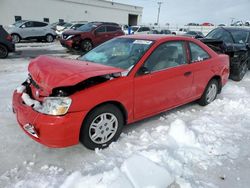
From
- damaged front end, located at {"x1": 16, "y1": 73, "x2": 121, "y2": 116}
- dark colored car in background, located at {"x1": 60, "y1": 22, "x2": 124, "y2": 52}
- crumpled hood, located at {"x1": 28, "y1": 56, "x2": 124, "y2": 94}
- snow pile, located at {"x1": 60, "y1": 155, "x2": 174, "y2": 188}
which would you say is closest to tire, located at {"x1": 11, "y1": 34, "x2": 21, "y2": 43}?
dark colored car in background, located at {"x1": 60, "y1": 22, "x2": 124, "y2": 52}

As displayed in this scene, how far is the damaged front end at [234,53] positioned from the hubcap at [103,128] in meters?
5.33

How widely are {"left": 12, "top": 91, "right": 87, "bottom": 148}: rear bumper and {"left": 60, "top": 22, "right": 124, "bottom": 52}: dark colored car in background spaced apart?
417 inches

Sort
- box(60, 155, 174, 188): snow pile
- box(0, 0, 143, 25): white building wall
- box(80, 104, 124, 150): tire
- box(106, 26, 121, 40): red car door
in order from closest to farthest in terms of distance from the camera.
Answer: box(60, 155, 174, 188): snow pile < box(80, 104, 124, 150): tire < box(106, 26, 121, 40): red car door < box(0, 0, 143, 25): white building wall

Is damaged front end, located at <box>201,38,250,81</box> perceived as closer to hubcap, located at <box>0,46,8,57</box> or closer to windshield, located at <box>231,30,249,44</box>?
windshield, located at <box>231,30,249,44</box>

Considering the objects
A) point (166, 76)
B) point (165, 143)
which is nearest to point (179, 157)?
point (165, 143)

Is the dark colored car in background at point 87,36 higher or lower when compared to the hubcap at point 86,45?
higher

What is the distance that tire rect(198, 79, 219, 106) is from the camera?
493 centimetres

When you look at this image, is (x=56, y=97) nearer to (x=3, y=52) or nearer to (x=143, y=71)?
(x=143, y=71)

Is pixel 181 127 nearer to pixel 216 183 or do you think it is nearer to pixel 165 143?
pixel 165 143

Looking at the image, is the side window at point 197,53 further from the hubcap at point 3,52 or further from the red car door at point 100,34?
the red car door at point 100,34

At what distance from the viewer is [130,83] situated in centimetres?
328

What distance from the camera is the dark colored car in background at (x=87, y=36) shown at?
12.9 meters

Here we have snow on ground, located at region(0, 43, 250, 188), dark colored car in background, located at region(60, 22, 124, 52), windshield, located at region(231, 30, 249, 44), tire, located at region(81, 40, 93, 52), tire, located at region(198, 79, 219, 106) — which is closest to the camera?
snow on ground, located at region(0, 43, 250, 188)

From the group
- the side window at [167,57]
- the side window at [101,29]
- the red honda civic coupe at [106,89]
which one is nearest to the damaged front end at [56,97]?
the red honda civic coupe at [106,89]
